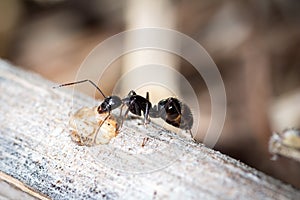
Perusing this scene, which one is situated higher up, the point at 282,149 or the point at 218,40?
the point at 218,40

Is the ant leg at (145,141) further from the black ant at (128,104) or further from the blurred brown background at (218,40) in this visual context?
the blurred brown background at (218,40)

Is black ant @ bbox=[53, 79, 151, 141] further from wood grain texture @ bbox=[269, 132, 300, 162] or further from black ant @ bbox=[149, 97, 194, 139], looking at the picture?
wood grain texture @ bbox=[269, 132, 300, 162]

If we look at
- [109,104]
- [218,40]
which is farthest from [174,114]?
[218,40]

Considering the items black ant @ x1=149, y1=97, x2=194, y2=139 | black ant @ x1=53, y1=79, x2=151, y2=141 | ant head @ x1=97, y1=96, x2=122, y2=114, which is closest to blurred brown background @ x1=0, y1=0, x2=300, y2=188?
black ant @ x1=149, y1=97, x2=194, y2=139

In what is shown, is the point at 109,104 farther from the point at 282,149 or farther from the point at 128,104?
the point at 282,149

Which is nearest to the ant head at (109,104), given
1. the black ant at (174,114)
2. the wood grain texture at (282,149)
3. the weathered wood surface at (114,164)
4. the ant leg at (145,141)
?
the weathered wood surface at (114,164)
